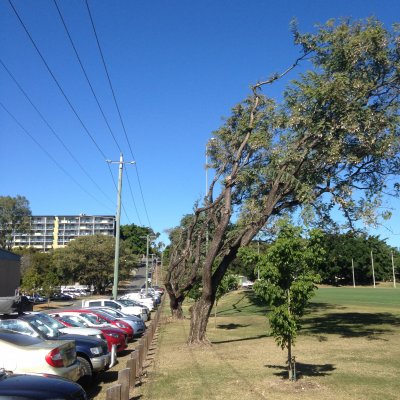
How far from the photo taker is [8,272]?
6106 centimetres

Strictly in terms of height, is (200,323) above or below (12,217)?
below

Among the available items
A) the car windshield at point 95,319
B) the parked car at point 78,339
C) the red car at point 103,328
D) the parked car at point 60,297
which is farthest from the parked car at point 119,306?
the parked car at point 60,297

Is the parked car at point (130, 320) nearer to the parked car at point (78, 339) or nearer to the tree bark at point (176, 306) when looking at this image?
the parked car at point (78, 339)

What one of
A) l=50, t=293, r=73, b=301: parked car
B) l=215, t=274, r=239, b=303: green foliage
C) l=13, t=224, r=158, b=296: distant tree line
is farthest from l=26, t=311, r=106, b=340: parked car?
l=13, t=224, r=158, b=296: distant tree line

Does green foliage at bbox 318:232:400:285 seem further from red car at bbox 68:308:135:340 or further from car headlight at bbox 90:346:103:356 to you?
car headlight at bbox 90:346:103:356

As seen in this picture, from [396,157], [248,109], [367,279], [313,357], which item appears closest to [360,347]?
[313,357]

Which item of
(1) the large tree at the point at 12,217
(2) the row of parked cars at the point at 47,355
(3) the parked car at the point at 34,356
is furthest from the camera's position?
(1) the large tree at the point at 12,217

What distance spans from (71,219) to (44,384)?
199 metres

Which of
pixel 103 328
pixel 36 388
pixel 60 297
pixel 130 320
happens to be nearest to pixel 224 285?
pixel 130 320

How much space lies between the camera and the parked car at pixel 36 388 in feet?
17.4

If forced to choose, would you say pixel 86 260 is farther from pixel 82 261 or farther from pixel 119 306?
pixel 119 306

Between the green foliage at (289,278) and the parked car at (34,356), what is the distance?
13.7 ft

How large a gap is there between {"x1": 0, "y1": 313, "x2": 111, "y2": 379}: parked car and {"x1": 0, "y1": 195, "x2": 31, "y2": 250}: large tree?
298 feet

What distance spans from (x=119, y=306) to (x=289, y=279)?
65.5 ft
